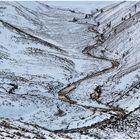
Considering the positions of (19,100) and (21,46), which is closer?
(19,100)

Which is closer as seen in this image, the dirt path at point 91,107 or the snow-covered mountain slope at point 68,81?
the snow-covered mountain slope at point 68,81

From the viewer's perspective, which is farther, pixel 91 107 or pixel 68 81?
pixel 68 81

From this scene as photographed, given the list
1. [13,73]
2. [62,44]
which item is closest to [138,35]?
[62,44]

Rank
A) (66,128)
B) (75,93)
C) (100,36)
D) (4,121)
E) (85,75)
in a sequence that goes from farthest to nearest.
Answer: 1. (100,36)
2. (85,75)
3. (75,93)
4. (66,128)
5. (4,121)

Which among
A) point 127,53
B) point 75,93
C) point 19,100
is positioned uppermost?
point 127,53

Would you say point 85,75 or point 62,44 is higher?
point 62,44

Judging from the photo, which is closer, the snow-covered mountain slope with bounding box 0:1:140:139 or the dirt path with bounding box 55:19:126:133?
the snow-covered mountain slope with bounding box 0:1:140:139

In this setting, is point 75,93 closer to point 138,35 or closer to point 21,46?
point 21,46

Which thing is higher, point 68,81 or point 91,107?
point 68,81
